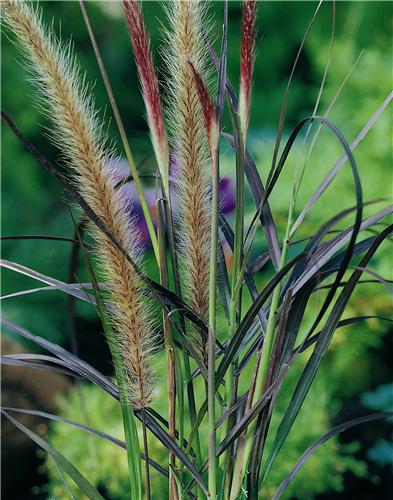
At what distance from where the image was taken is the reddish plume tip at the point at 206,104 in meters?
0.67

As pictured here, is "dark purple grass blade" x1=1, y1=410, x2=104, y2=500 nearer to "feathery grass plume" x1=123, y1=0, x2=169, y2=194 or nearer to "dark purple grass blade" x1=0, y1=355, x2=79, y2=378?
"dark purple grass blade" x1=0, y1=355, x2=79, y2=378

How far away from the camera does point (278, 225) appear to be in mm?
2295

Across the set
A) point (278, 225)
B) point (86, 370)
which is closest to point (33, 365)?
point (86, 370)

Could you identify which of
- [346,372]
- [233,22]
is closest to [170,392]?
[346,372]

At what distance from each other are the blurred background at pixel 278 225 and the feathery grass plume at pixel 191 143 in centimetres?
61

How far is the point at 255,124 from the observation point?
345cm

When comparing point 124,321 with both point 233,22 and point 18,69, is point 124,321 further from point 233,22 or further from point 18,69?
point 233,22

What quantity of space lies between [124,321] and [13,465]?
153 centimetres

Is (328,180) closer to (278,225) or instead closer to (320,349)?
(320,349)

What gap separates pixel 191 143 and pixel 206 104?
0.16 ft

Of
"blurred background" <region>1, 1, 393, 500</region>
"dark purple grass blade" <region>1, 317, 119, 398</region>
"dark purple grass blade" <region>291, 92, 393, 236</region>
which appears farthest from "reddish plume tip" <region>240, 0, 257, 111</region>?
"blurred background" <region>1, 1, 393, 500</region>

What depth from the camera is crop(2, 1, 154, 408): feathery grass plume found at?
679mm

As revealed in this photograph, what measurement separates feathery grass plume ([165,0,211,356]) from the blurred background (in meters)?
0.61

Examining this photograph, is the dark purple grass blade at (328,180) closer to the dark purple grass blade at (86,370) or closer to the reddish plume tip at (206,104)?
the reddish plume tip at (206,104)
